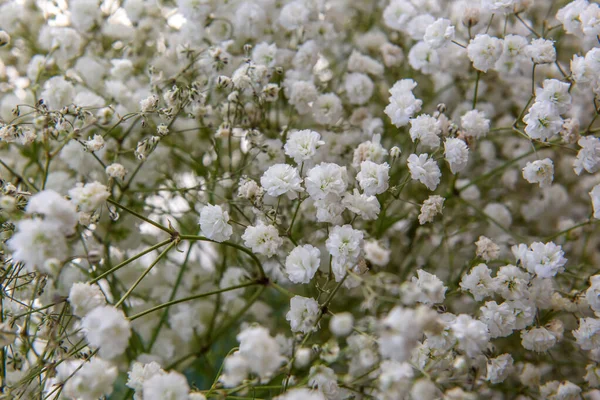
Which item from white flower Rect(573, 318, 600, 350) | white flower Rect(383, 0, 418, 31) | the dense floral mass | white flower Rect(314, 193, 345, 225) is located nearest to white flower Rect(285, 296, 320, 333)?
the dense floral mass

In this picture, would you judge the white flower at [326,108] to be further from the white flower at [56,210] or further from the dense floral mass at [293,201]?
the white flower at [56,210]

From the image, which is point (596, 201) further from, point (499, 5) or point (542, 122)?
A: point (499, 5)

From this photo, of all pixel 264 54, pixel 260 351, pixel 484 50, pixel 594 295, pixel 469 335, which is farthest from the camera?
pixel 264 54

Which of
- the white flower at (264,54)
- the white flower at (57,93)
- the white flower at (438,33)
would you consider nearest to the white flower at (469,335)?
the white flower at (438,33)

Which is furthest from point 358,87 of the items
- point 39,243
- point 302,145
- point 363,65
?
point 39,243

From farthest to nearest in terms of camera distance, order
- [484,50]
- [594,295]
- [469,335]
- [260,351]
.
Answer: [484,50] < [594,295] < [469,335] < [260,351]

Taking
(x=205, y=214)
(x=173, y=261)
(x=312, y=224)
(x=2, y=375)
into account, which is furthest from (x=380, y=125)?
(x=2, y=375)

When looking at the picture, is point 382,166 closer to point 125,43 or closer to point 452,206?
point 452,206
